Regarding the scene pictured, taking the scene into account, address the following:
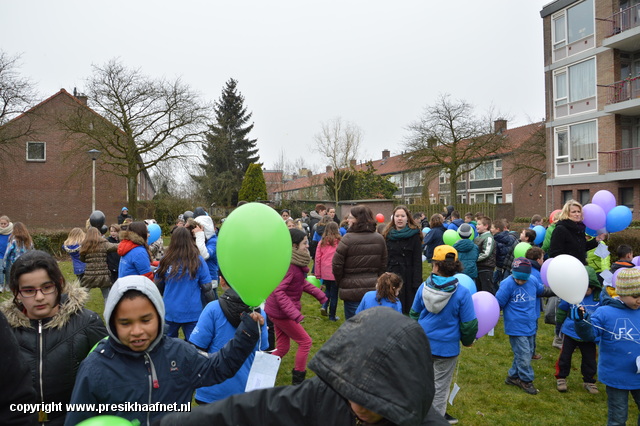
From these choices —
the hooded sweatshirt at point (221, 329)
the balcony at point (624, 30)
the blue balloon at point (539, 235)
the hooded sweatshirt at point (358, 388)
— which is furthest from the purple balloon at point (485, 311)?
the balcony at point (624, 30)

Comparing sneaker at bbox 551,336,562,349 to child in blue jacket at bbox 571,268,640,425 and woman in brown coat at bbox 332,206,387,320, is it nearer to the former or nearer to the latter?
child in blue jacket at bbox 571,268,640,425

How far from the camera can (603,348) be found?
3621 mm

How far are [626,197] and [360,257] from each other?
1984 cm

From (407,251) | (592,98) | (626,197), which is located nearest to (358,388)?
(407,251)

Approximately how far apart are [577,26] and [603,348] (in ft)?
75.5

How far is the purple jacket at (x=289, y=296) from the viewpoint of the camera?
456 cm

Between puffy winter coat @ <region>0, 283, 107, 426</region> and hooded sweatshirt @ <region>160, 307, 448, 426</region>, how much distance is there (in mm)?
1329

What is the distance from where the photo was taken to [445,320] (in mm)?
3971

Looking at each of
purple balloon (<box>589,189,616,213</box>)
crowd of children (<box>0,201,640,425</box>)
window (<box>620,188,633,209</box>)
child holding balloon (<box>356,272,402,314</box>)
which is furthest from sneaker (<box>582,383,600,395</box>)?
window (<box>620,188,633,209</box>)

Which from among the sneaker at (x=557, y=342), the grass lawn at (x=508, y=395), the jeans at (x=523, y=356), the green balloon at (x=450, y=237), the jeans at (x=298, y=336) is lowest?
the grass lawn at (x=508, y=395)

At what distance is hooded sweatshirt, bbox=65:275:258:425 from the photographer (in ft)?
6.52

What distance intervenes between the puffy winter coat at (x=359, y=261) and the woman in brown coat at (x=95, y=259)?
12.3 ft

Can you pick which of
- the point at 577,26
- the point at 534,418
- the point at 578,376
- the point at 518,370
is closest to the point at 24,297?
the point at 534,418

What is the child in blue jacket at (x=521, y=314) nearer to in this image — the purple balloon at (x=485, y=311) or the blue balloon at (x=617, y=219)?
the purple balloon at (x=485, y=311)
